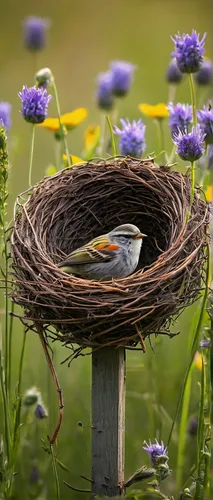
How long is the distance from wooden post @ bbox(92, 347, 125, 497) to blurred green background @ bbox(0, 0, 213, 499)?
705 millimetres

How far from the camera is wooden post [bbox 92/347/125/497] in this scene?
3059 millimetres

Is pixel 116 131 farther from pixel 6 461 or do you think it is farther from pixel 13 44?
pixel 13 44

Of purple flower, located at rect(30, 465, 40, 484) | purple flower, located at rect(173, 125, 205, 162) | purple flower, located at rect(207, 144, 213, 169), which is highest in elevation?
purple flower, located at rect(207, 144, 213, 169)

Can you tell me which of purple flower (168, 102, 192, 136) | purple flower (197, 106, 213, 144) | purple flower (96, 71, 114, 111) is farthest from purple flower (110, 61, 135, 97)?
purple flower (197, 106, 213, 144)

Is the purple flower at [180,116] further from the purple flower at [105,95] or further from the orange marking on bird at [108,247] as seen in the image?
the purple flower at [105,95]

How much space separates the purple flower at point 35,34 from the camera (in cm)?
496

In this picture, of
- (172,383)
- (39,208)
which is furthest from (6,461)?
(172,383)

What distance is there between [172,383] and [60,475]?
88 centimetres

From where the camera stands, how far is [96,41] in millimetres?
6238

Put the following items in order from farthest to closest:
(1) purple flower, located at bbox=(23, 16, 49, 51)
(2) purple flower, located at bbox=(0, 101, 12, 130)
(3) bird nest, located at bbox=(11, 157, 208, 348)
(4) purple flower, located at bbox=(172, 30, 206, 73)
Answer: (1) purple flower, located at bbox=(23, 16, 49, 51) → (2) purple flower, located at bbox=(0, 101, 12, 130) → (4) purple flower, located at bbox=(172, 30, 206, 73) → (3) bird nest, located at bbox=(11, 157, 208, 348)

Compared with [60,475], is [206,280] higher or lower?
higher

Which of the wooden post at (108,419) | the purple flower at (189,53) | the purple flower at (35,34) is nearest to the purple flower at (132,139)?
the purple flower at (189,53)

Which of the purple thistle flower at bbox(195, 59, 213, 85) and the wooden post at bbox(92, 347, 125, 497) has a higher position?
the purple thistle flower at bbox(195, 59, 213, 85)

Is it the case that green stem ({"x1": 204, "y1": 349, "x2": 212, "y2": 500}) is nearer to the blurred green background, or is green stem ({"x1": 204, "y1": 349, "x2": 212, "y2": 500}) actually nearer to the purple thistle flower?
the blurred green background
